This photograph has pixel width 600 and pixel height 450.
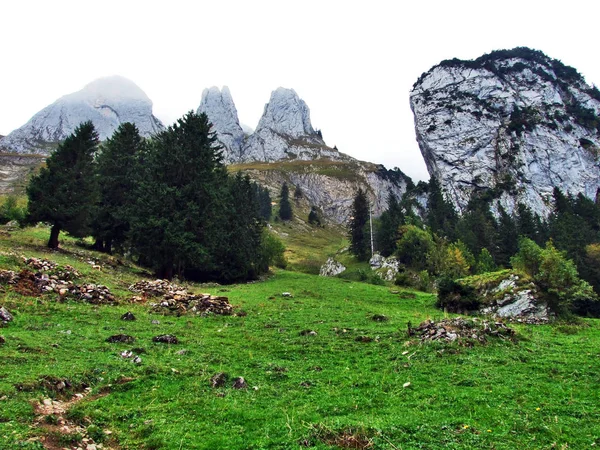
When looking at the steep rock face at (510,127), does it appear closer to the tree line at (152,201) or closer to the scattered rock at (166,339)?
the tree line at (152,201)

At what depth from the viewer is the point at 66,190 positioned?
36.9 metres

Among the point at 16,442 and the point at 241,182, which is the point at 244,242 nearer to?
the point at 241,182

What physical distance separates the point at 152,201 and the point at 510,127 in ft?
572

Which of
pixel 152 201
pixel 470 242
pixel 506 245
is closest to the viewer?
pixel 152 201

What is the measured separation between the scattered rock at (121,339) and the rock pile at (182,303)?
709 centimetres

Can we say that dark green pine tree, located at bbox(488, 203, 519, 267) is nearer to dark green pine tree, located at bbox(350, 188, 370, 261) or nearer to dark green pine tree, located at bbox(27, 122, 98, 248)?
dark green pine tree, located at bbox(350, 188, 370, 261)

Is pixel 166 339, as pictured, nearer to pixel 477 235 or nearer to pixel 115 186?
pixel 115 186

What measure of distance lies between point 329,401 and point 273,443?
2.80 m

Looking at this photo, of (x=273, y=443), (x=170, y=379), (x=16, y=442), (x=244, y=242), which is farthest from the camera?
(x=244, y=242)

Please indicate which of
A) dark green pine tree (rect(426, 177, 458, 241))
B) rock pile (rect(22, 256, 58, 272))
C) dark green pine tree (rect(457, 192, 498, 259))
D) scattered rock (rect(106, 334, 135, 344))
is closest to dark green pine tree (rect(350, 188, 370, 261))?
dark green pine tree (rect(426, 177, 458, 241))

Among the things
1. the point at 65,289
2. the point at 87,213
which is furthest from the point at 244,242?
the point at 65,289

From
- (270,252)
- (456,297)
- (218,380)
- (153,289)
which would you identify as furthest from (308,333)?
(270,252)

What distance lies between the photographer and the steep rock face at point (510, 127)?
157625 millimetres

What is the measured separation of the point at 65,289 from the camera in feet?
72.9
